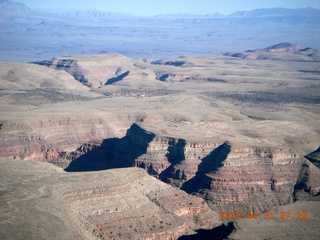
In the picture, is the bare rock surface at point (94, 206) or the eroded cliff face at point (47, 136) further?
the eroded cliff face at point (47, 136)

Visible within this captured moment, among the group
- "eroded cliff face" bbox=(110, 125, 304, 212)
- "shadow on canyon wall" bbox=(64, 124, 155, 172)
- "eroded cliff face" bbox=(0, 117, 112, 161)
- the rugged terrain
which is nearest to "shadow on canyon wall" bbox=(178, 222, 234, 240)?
the rugged terrain

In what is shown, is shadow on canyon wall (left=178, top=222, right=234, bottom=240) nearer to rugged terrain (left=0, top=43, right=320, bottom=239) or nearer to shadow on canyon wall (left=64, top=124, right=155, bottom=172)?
rugged terrain (left=0, top=43, right=320, bottom=239)

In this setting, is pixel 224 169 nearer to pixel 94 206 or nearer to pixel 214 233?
pixel 214 233

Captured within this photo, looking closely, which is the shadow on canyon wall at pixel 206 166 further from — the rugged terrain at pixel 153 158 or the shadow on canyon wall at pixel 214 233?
the shadow on canyon wall at pixel 214 233

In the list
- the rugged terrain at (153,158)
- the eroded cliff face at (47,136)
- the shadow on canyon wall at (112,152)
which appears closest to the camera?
the rugged terrain at (153,158)

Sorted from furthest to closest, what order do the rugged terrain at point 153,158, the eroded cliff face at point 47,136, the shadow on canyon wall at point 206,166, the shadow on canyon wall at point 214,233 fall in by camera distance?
1. the eroded cliff face at point 47,136
2. the shadow on canyon wall at point 206,166
3. the shadow on canyon wall at point 214,233
4. the rugged terrain at point 153,158

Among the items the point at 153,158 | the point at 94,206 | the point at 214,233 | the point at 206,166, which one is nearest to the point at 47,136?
the point at 153,158

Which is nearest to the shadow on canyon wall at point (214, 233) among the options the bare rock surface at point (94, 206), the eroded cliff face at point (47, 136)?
the bare rock surface at point (94, 206)

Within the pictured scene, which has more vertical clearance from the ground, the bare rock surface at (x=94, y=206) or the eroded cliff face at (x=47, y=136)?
the bare rock surface at (x=94, y=206)
